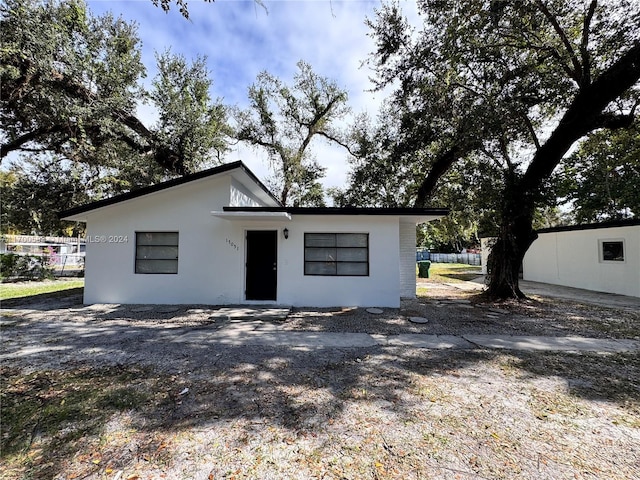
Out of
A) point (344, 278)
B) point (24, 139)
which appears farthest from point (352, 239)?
point (24, 139)

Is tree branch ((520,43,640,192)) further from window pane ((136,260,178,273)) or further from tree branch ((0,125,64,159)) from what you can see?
tree branch ((0,125,64,159))

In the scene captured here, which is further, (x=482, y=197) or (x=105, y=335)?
(x=482, y=197)

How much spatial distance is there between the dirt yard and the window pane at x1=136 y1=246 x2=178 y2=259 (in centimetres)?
346

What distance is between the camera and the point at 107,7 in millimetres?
11641

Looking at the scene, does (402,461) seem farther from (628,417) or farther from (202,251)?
(202,251)

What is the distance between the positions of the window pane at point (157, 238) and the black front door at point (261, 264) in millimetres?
2281

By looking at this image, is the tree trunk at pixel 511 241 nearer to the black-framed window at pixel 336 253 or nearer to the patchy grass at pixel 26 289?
the black-framed window at pixel 336 253

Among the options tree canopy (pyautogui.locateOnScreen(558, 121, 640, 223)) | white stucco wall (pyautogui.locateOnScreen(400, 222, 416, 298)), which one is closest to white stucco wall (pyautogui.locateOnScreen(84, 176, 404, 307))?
white stucco wall (pyautogui.locateOnScreen(400, 222, 416, 298))

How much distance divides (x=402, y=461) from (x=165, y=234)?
8737mm

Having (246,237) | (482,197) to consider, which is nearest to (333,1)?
(246,237)

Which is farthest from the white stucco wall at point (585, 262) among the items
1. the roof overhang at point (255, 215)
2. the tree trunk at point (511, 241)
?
the roof overhang at point (255, 215)

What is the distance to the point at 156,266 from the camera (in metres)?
8.91

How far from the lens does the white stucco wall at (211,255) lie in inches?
341

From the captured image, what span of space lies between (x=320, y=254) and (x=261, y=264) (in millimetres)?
1877
